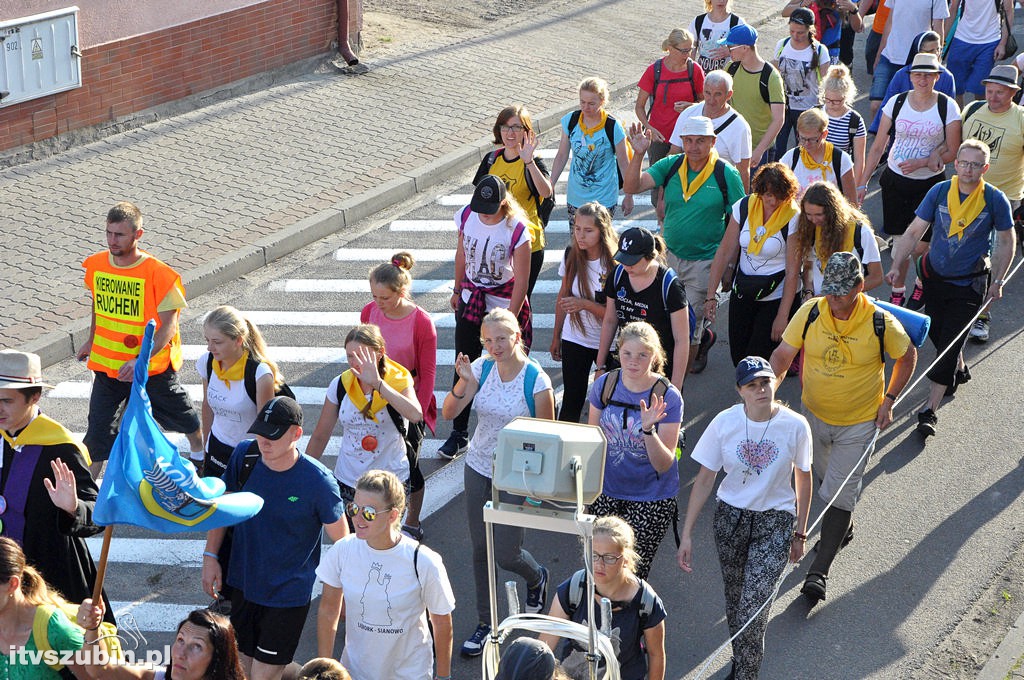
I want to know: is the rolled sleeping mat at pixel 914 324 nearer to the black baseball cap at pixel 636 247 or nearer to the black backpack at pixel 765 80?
the black baseball cap at pixel 636 247

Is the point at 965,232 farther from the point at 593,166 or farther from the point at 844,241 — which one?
the point at 593,166

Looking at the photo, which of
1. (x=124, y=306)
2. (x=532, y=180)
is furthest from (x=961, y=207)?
(x=124, y=306)

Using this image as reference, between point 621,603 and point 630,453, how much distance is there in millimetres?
1413

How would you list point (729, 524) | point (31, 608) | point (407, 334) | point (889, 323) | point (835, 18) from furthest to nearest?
point (835, 18) < point (407, 334) < point (889, 323) < point (729, 524) < point (31, 608)

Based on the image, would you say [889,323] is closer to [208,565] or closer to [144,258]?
[208,565]

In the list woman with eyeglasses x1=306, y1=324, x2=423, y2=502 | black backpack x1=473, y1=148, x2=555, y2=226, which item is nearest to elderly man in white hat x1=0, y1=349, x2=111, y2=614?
woman with eyeglasses x1=306, y1=324, x2=423, y2=502

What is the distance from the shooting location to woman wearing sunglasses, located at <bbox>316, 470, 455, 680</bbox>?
18.4 feet

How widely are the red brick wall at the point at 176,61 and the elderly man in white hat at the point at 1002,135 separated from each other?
30.7ft

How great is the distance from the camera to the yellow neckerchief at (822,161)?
10.0 metres

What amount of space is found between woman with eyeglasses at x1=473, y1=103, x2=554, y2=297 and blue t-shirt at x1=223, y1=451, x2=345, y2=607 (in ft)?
12.9

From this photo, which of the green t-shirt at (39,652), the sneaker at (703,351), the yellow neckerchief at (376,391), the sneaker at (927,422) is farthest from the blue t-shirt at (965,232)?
the green t-shirt at (39,652)

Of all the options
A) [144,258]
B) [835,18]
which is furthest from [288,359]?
[835,18]

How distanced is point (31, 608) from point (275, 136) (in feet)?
35.1

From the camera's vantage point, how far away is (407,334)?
25.8 ft
